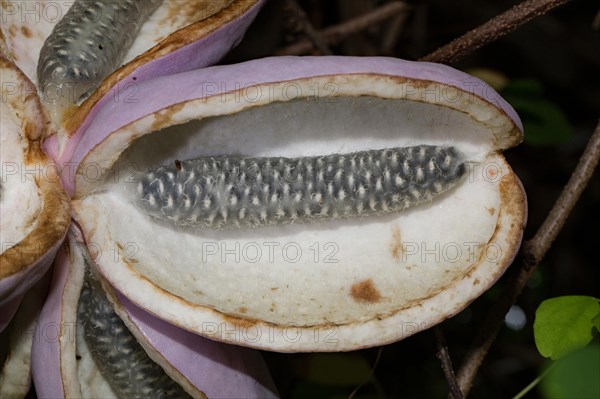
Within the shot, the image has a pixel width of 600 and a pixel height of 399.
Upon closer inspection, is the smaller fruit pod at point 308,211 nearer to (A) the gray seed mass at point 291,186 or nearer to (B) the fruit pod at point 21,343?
(A) the gray seed mass at point 291,186

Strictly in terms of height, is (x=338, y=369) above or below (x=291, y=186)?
below

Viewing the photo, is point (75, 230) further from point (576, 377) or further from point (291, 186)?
point (576, 377)

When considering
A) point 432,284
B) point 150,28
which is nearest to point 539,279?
point 432,284

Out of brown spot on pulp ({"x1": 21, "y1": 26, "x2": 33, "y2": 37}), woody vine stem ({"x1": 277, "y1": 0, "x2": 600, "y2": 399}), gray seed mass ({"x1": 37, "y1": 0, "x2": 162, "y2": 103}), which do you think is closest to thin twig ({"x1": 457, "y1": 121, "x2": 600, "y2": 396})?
woody vine stem ({"x1": 277, "y1": 0, "x2": 600, "y2": 399})

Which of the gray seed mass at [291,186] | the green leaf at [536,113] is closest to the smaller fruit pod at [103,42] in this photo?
the gray seed mass at [291,186]

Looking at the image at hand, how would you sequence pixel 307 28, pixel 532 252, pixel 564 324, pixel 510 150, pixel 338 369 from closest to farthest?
1. pixel 564 324
2. pixel 532 252
3. pixel 338 369
4. pixel 307 28
5. pixel 510 150

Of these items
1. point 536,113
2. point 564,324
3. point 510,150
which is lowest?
point 510,150

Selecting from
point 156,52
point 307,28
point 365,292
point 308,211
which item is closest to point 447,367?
point 365,292
